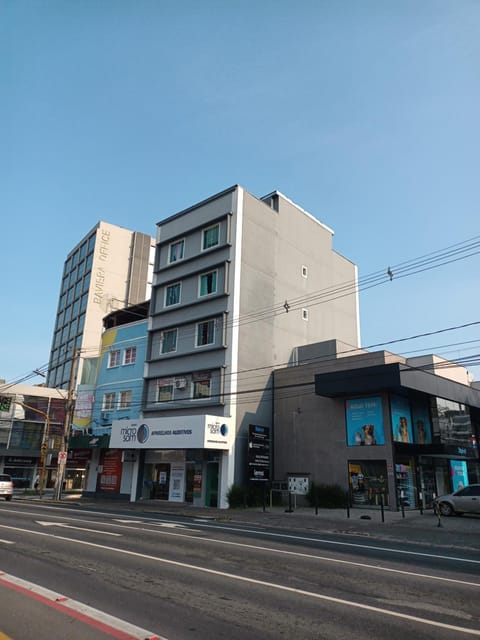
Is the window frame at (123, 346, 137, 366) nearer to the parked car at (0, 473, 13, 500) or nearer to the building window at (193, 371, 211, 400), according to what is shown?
the building window at (193, 371, 211, 400)

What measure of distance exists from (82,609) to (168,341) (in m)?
30.8

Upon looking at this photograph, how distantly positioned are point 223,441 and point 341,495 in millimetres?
7376

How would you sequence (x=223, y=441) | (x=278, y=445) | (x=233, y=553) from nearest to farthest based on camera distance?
(x=233, y=553), (x=223, y=441), (x=278, y=445)

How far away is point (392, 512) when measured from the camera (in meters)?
25.2

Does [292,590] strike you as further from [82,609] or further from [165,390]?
[165,390]

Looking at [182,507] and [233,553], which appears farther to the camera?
[182,507]

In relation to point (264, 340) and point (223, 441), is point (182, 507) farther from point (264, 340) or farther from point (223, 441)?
point (264, 340)

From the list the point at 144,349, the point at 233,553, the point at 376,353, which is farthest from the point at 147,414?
the point at 233,553

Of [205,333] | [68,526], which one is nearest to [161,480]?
[205,333]

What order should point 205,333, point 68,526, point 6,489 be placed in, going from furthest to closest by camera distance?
point 205,333, point 6,489, point 68,526

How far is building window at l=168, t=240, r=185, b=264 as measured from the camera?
38494 millimetres

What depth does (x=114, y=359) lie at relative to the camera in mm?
41875

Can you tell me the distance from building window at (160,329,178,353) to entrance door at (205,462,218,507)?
9276 millimetres

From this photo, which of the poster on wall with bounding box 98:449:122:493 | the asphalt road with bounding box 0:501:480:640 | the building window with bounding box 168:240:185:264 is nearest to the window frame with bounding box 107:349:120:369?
the poster on wall with bounding box 98:449:122:493
